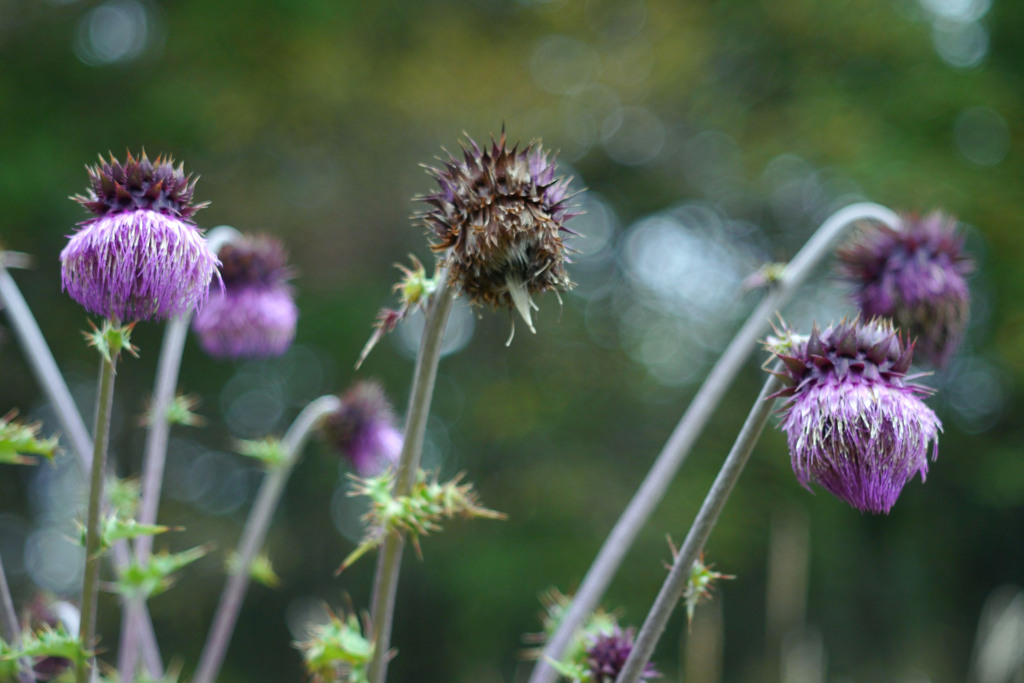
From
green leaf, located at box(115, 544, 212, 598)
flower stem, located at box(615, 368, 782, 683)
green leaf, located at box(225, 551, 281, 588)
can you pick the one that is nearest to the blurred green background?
green leaf, located at box(225, 551, 281, 588)

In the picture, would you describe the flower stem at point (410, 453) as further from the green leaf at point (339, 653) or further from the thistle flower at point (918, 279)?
the thistle flower at point (918, 279)

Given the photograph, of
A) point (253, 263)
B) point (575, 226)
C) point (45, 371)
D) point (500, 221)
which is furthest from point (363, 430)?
point (575, 226)

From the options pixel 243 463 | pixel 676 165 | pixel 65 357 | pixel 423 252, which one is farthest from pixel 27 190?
pixel 676 165

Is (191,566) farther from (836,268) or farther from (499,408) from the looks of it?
(836,268)

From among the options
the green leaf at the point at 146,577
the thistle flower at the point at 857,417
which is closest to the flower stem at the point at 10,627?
the green leaf at the point at 146,577

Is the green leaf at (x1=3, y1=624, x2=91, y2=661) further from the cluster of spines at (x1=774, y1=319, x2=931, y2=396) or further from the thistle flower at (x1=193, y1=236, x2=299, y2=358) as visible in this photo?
the cluster of spines at (x1=774, y1=319, x2=931, y2=396)

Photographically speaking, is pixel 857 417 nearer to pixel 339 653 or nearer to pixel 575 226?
pixel 339 653
